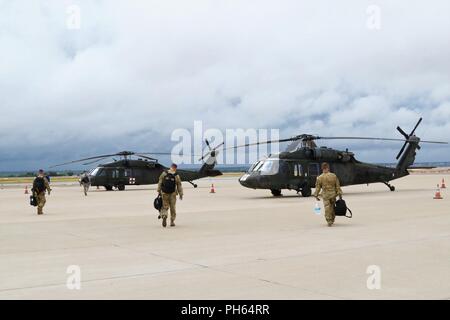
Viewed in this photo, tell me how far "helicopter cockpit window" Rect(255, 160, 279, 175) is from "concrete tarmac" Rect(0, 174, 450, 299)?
823 centimetres

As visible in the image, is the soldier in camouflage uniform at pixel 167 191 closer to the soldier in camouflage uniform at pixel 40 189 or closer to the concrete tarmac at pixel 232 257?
the concrete tarmac at pixel 232 257

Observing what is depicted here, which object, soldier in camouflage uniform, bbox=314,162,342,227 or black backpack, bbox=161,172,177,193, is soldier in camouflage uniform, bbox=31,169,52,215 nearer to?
black backpack, bbox=161,172,177,193

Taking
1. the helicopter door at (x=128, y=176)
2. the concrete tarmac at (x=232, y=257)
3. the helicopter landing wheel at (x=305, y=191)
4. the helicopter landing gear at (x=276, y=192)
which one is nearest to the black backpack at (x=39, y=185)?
the concrete tarmac at (x=232, y=257)

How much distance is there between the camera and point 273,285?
6215 millimetres

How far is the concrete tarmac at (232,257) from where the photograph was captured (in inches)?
237

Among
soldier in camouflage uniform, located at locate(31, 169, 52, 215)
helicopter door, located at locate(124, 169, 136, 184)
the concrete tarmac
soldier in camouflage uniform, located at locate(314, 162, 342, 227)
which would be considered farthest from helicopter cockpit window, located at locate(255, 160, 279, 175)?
helicopter door, located at locate(124, 169, 136, 184)

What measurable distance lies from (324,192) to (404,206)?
20.8 feet

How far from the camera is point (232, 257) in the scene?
823 centimetres

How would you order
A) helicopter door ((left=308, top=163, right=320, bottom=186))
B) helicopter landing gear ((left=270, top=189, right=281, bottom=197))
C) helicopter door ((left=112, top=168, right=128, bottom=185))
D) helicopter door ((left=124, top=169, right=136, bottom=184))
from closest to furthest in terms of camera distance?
1. helicopter door ((left=308, top=163, right=320, bottom=186))
2. helicopter landing gear ((left=270, top=189, right=281, bottom=197))
3. helicopter door ((left=112, top=168, right=128, bottom=185))
4. helicopter door ((left=124, top=169, right=136, bottom=184))

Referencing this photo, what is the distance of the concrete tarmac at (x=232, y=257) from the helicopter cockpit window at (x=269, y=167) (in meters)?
8.23

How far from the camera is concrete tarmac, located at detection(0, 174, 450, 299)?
19.7ft
